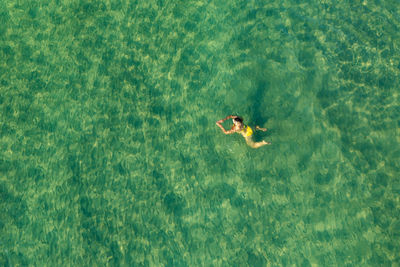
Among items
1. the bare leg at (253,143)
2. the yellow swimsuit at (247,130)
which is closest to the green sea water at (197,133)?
the bare leg at (253,143)

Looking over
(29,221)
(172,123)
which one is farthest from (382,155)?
(29,221)

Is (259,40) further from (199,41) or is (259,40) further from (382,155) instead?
(382,155)

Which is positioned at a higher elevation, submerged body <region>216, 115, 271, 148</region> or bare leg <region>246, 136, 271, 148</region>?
submerged body <region>216, 115, 271, 148</region>

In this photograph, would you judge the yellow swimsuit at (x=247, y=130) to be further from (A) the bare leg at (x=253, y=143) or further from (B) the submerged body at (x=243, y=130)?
(A) the bare leg at (x=253, y=143)

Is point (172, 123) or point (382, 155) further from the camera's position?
point (172, 123)

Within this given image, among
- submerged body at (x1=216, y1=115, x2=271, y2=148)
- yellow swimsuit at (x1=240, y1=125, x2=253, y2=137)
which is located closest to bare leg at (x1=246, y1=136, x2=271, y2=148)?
submerged body at (x1=216, y1=115, x2=271, y2=148)

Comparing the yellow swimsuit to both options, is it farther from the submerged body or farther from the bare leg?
the bare leg

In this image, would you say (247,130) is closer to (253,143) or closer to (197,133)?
(253,143)

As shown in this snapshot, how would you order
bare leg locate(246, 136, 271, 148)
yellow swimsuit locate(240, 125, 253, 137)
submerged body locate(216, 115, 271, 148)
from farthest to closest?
bare leg locate(246, 136, 271, 148), yellow swimsuit locate(240, 125, 253, 137), submerged body locate(216, 115, 271, 148)
